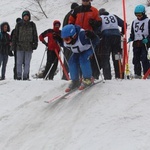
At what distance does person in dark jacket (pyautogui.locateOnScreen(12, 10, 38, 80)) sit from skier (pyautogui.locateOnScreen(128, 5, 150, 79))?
2.57 metres

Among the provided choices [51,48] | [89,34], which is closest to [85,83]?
[89,34]

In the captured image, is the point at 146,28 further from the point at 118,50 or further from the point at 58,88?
the point at 58,88

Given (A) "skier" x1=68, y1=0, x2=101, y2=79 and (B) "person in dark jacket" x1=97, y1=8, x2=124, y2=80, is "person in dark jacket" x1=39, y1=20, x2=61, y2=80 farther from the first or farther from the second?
(A) "skier" x1=68, y1=0, x2=101, y2=79

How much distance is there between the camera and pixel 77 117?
18.0ft

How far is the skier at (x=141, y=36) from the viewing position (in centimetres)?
880

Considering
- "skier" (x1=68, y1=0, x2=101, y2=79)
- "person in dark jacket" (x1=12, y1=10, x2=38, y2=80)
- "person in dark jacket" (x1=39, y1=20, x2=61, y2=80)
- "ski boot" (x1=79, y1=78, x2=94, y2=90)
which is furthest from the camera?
"person in dark jacket" (x1=39, y1=20, x2=61, y2=80)

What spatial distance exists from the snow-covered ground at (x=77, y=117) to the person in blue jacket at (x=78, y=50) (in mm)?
301

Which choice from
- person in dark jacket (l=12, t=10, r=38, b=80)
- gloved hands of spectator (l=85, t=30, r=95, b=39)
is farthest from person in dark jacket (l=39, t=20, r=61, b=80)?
gloved hands of spectator (l=85, t=30, r=95, b=39)

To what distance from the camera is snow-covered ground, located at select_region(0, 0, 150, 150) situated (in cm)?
457

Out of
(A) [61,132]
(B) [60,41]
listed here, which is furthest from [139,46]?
(A) [61,132]

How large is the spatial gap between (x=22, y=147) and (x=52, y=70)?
5.31 metres

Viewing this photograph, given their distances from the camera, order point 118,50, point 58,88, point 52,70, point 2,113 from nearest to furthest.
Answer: point 2,113 < point 58,88 < point 118,50 < point 52,70

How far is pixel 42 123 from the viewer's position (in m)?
5.64

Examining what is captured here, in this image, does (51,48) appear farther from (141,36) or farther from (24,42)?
(141,36)
